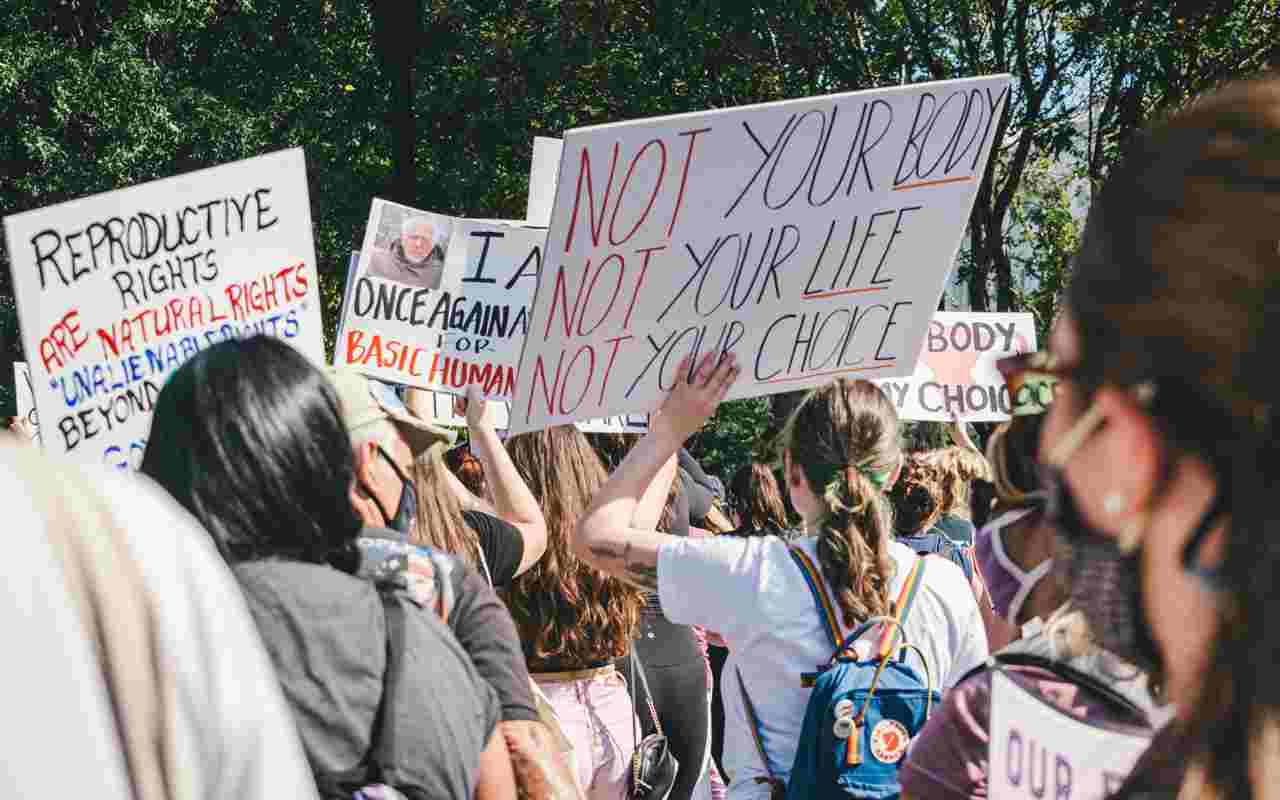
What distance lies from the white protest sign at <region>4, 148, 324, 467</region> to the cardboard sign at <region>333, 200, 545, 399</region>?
1646mm

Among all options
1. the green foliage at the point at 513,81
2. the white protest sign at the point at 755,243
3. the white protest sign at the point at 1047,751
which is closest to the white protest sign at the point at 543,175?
the white protest sign at the point at 755,243

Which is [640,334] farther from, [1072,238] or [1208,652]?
[1072,238]

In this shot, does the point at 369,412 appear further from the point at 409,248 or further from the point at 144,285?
the point at 409,248

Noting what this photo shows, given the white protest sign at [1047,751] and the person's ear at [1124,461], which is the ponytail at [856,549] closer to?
the white protest sign at [1047,751]

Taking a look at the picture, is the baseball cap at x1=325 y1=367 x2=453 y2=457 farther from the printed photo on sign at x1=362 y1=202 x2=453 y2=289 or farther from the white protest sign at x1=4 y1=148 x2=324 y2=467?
the printed photo on sign at x1=362 y1=202 x2=453 y2=289

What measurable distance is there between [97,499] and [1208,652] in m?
0.83

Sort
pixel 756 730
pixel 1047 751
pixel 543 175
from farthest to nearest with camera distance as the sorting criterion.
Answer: pixel 543 175 < pixel 756 730 < pixel 1047 751

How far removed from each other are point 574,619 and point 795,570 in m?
1.71

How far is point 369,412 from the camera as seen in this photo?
3143 mm

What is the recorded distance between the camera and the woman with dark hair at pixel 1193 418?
3.15ft

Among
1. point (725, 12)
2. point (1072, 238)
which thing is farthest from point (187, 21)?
point (1072, 238)

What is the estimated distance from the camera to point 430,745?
7.55 feet

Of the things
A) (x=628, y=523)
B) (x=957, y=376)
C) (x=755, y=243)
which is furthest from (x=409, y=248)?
(x=628, y=523)

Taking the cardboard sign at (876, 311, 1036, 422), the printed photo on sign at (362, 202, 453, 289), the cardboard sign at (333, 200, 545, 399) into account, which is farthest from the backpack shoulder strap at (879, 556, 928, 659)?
the cardboard sign at (876, 311, 1036, 422)
